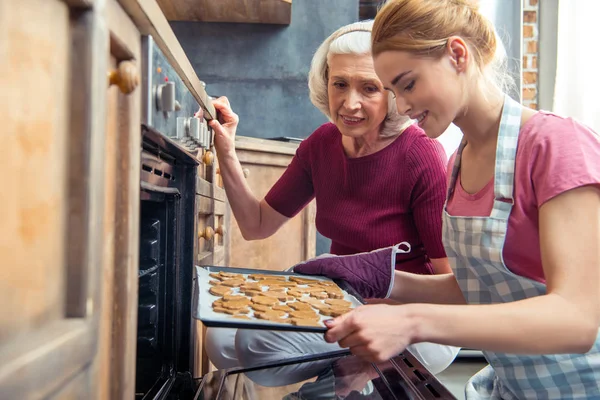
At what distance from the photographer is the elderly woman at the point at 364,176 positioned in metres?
1.62

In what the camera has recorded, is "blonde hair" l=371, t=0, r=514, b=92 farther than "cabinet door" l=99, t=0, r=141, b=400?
Yes

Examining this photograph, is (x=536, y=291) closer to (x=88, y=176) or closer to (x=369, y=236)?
(x=369, y=236)

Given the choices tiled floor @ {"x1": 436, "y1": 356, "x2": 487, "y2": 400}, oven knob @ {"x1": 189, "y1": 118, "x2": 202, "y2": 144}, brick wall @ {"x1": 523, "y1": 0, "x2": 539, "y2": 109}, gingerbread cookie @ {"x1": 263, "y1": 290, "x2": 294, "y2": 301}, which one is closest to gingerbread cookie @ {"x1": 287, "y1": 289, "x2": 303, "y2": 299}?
gingerbread cookie @ {"x1": 263, "y1": 290, "x2": 294, "y2": 301}

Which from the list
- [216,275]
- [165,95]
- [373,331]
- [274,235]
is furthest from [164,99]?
[274,235]

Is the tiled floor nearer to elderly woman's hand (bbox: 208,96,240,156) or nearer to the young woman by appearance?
the young woman

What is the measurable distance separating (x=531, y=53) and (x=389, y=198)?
2.14 meters

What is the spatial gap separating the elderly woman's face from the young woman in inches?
15.6

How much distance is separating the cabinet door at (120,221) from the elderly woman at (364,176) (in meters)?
0.81

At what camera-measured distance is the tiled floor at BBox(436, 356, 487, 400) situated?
2.76 m

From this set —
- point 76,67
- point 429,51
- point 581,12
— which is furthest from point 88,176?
point 581,12

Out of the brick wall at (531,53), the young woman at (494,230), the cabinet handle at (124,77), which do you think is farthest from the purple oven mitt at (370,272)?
the brick wall at (531,53)

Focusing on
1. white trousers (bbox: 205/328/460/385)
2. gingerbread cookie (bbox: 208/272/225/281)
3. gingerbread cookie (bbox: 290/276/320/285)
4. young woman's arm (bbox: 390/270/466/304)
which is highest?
gingerbread cookie (bbox: 208/272/225/281)

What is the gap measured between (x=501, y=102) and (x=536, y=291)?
0.40 metres

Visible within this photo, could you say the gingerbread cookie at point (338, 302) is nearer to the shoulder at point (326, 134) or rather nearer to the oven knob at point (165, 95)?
the oven knob at point (165, 95)
